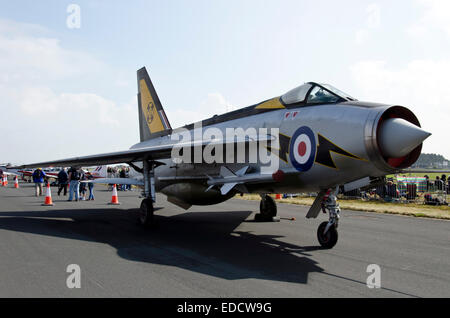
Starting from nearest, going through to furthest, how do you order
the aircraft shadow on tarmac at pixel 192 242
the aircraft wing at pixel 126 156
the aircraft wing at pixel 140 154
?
the aircraft shadow on tarmac at pixel 192 242
the aircraft wing at pixel 140 154
the aircraft wing at pixel 126 156

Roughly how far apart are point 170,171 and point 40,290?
6.53 m

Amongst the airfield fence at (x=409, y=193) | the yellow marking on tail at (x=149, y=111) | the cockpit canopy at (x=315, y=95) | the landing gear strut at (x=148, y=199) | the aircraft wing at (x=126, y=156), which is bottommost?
the airfield fence at (x=409, y=193)

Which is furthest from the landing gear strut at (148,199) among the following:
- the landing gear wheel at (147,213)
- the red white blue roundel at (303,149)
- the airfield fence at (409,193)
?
the airfield fence at (409,193)

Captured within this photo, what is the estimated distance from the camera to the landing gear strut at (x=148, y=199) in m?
9.23

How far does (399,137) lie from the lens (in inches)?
198

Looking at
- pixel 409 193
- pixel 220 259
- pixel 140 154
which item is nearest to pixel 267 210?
pixel 140 154

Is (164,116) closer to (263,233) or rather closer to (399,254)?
(263,233)

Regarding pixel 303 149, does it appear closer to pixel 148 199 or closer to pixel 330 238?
pixel 330 238

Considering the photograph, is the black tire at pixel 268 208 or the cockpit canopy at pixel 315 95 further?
the black tire at pixel 268 208

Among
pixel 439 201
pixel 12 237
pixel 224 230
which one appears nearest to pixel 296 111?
pixel 224 230

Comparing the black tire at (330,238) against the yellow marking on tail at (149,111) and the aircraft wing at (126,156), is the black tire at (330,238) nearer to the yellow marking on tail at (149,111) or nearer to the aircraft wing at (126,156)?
the aircraft wing at (126,156)

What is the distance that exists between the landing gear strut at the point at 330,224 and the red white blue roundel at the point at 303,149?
772 millimetres

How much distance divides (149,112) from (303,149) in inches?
345
